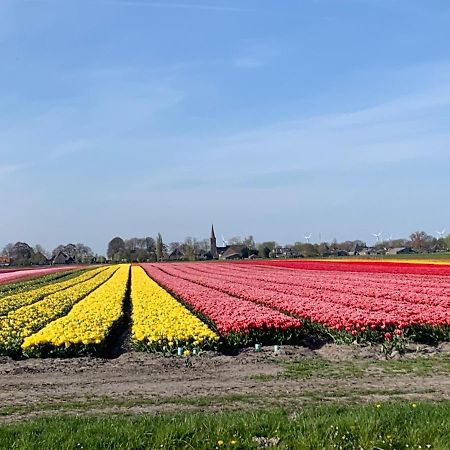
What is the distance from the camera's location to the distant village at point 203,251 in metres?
109

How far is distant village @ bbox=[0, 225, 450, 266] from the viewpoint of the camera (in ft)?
359

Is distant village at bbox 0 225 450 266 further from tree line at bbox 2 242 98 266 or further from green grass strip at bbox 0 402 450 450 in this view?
green grass strip at bbox 0 402 450 450

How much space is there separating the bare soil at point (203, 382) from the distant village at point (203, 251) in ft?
291

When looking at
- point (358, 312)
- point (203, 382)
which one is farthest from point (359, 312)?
point (203, 382)

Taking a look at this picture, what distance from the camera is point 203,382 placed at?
9414 mm

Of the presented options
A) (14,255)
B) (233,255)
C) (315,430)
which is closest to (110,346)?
(315,430)

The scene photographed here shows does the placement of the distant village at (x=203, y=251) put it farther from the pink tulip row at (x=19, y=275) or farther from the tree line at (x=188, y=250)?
the pink tulip row at (x=19, y=275)

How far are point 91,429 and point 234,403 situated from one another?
7.31 feet

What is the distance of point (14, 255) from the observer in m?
124

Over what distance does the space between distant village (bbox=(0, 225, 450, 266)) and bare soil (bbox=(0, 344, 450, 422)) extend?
291 ft

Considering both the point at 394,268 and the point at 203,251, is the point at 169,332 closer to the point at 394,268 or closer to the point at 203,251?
the point at 394,268

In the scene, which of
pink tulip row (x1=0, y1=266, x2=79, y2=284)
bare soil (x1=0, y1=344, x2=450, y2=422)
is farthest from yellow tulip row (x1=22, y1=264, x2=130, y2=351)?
pink tulip row (x1=0, y1=266, x2=79, y2=284)

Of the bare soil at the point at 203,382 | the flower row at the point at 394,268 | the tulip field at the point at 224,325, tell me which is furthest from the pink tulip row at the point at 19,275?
the bare soil at the point at 203,382

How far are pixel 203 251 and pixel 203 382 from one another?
11803cm
